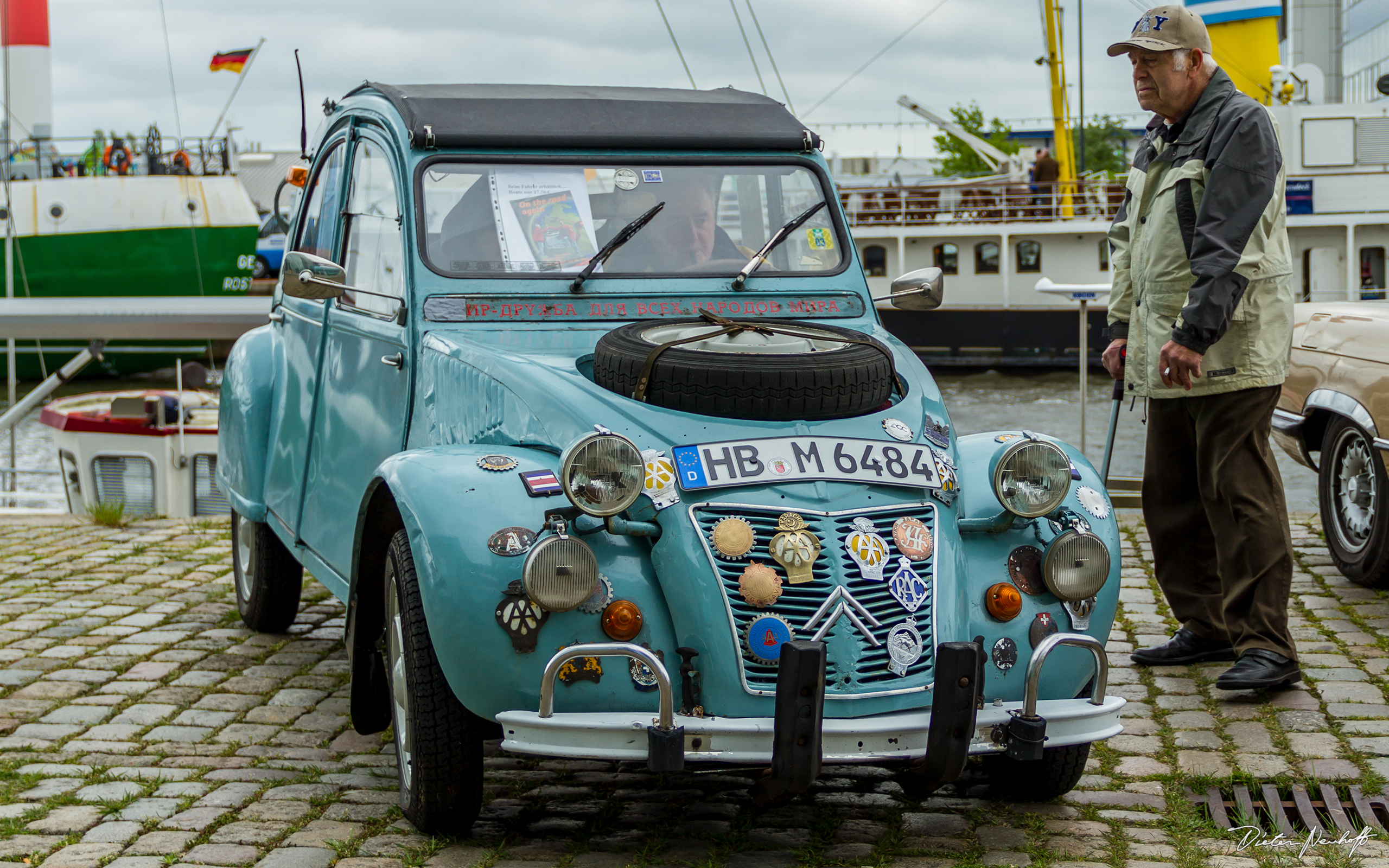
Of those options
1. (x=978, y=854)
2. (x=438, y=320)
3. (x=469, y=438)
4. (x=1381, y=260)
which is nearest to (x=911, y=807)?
(x=978, y=854)

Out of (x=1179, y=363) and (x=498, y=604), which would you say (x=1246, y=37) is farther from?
(x=498, y=604)

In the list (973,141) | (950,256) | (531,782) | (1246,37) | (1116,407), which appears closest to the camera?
(531,782)

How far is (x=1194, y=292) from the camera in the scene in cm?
479

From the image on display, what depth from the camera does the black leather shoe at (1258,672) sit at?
5.05m

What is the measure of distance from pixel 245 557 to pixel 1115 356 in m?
3.90

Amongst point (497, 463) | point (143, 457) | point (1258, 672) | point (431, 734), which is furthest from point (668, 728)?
point (143, 457)

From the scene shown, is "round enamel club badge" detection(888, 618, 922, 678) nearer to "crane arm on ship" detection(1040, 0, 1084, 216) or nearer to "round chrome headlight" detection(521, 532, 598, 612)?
"round chrome headlight" detection(521, 532, 598, 612)

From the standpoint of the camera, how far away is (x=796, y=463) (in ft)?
12.1

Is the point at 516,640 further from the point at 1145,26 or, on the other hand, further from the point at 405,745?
the point at 1145,26

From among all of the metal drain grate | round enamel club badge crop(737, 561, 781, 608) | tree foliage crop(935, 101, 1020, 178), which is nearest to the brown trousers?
the metal drain grate

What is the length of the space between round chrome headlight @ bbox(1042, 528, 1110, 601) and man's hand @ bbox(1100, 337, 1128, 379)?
1.87 meters

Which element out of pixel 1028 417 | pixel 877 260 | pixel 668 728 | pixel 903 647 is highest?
pixel 877 260

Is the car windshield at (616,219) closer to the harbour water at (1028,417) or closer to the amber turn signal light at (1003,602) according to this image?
the amber turn signal light at (1003,602)

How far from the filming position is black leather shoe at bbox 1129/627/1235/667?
222 inches
